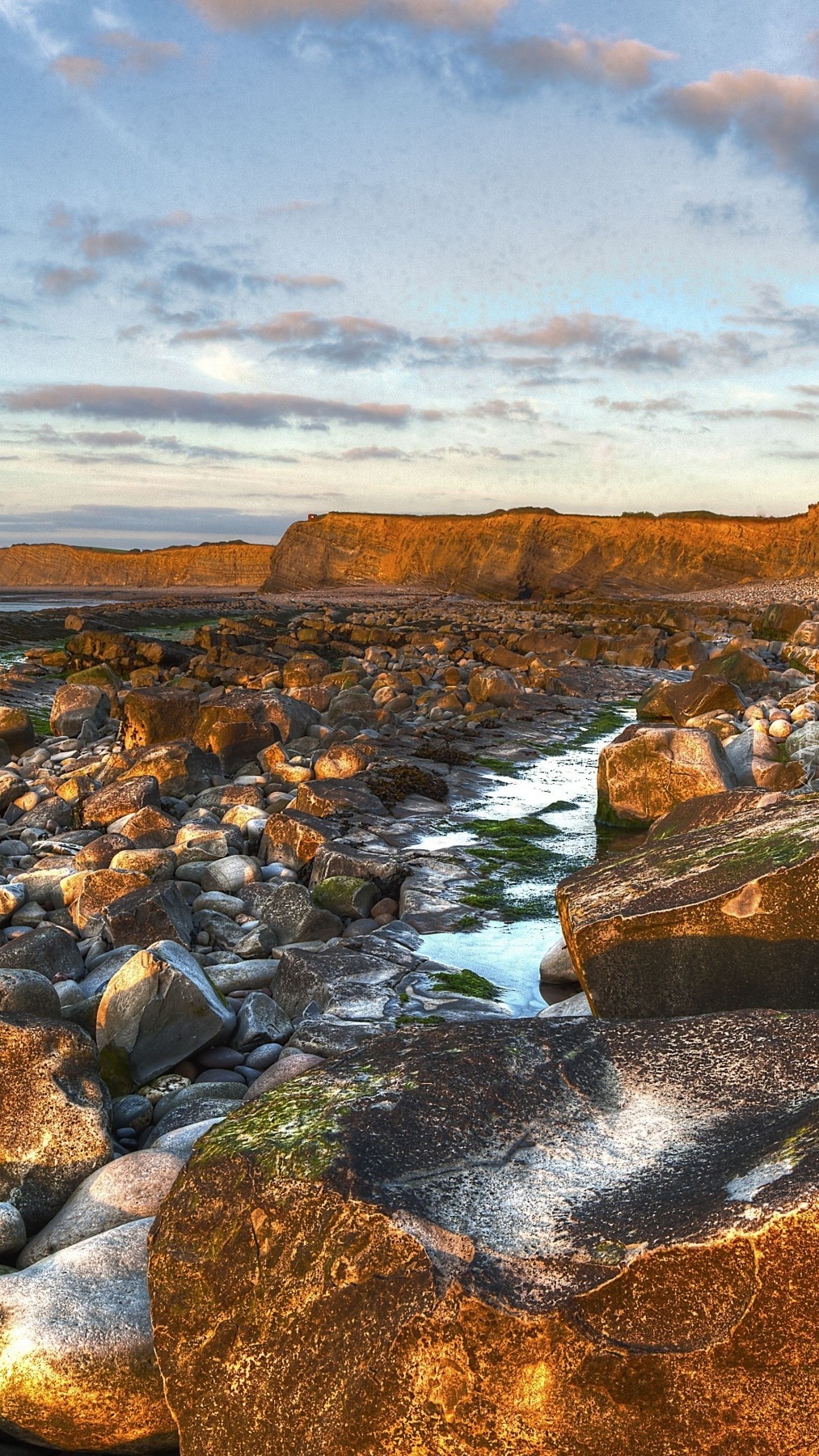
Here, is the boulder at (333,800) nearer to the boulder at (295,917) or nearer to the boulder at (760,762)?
the boulder at (295,917)

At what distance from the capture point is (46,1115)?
4.13 m

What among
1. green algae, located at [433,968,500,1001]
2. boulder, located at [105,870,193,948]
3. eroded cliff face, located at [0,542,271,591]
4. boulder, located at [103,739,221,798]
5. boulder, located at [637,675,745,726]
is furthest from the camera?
eroded cliff face, located at [0,542,271,591]

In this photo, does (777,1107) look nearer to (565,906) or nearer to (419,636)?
(565,906)

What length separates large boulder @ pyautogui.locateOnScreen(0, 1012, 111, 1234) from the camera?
4.00 metres

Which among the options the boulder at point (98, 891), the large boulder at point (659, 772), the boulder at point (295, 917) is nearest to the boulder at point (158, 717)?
the large boulder at point (659, 772)

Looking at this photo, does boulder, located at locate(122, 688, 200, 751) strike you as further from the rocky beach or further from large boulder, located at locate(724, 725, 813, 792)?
large boulder, located at locate(724, 725, 813, 792)

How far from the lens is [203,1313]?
2.59 m

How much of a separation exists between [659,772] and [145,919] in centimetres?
559

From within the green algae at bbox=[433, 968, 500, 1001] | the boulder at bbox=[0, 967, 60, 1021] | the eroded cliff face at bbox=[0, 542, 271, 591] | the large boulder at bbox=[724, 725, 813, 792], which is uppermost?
the eroded cliff face at bbox=[0, 542, 271, 591]

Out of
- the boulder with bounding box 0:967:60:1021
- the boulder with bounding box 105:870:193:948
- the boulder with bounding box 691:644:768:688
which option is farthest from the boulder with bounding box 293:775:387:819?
the boulder with bounding box 691:644:768:688

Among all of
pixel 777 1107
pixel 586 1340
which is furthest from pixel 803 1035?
pixel 586 1340

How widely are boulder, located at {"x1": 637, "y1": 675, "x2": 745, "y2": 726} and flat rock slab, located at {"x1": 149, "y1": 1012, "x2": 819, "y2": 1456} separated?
13.2m

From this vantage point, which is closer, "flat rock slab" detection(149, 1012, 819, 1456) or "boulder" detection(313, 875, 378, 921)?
"flat rock slab" detection(149, 1012, 819, 1456)

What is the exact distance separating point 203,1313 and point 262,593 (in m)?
89.1
